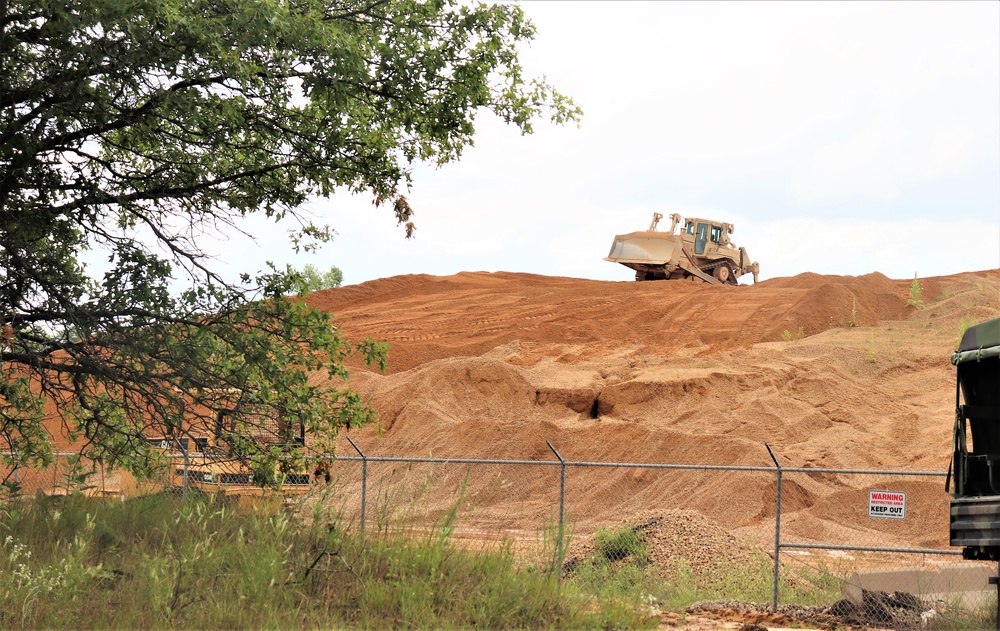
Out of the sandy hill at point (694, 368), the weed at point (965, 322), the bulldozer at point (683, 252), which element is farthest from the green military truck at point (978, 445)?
the bulldozer at point (683, 252)

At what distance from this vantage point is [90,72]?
8.66 m

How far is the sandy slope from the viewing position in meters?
21.4

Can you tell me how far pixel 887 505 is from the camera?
423 inches

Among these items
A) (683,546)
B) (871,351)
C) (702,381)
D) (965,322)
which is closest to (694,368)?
(702,381)

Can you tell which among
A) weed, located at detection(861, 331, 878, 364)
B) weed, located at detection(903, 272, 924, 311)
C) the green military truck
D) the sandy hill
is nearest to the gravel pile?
the green military truck

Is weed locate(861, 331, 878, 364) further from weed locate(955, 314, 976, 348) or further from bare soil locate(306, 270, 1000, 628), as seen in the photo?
weed locate(955, 314, 976, 348)

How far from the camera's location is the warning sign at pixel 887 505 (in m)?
10.7

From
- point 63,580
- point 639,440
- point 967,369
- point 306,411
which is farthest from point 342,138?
point 639,440

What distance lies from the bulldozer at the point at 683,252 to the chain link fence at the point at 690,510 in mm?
18737

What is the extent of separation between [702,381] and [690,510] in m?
9.50

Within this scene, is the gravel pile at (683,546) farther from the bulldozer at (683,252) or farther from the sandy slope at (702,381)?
the bulldozer at (683,252)

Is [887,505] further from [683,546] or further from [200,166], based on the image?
[200,166]

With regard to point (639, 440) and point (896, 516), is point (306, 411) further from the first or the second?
point (639, 440)

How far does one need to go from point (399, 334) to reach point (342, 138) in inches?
1126
